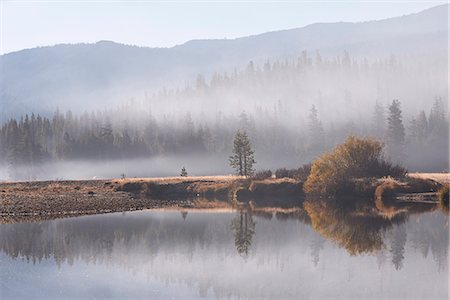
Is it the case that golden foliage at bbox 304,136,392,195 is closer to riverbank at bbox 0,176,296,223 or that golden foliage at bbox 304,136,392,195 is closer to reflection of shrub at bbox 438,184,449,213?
riverbank at bbox 0,176,296,223

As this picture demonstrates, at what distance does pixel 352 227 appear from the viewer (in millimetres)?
49531

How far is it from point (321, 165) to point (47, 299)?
57.5m

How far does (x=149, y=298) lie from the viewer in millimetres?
27328

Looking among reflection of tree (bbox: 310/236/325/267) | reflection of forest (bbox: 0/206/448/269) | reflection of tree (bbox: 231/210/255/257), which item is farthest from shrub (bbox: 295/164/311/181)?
reflection of tree (bbox: 310/236/325/267)

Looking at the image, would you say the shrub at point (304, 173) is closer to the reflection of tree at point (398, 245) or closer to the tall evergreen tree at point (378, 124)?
the reflection of tree at point (398, 245)

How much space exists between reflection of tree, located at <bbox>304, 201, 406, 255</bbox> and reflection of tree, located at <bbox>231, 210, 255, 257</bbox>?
519 centimetres

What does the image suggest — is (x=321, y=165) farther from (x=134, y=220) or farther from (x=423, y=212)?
(x=134, y=220)

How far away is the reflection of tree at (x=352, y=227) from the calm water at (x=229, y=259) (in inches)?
3.2

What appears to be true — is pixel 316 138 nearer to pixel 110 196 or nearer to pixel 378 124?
pixel 378 124

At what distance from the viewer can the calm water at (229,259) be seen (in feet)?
94.8

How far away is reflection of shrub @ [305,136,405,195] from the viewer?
81.4 metres

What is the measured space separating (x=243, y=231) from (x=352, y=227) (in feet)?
27.3

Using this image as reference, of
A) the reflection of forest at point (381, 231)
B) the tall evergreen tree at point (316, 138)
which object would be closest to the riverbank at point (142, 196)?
the reflection of forest at point (381, 231)

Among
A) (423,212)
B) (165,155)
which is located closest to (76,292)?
(423,212)
